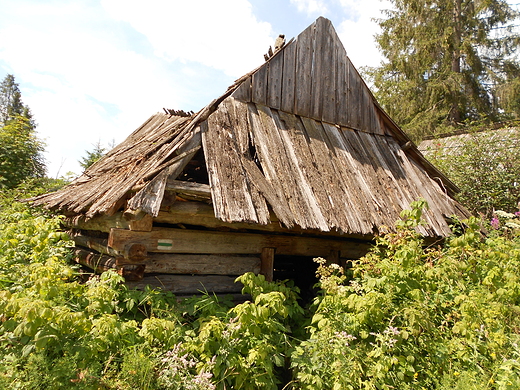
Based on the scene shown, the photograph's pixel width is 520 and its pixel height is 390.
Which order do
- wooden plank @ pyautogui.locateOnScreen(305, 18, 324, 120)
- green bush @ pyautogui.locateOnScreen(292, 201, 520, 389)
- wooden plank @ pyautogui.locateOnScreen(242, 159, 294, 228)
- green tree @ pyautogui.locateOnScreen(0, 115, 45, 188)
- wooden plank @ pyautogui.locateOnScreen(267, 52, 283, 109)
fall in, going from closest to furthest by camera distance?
1. green bush @ pyautogui.locateOnScreen(292, 201, 520, 389)
2. wooden plank @ pyautogui.locateOnScreen(242, 159, 294, 228)
3. wooden plank @ pyautogui.locateOnScreen(267, 52, 283, 109)
4. wooden plank @ pyautogui.locateOnScreen(305, 18, 324, 120)
5. green tree @ pyautogui.locateOnScreen(0, 115, 45, 188)

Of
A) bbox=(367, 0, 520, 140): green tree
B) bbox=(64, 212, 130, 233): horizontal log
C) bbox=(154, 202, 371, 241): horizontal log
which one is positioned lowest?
bbox=(64, 212, 130, 233): horizontal log

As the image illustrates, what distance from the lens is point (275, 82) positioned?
579 centimetres

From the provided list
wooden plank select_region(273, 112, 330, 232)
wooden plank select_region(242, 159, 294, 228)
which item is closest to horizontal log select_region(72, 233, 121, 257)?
wooden plank select_region(242, 159, 294, 228)

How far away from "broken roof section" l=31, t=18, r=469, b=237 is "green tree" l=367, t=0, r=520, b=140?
10026mm

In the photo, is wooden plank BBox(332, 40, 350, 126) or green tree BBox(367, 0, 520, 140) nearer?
wooden plank BBox(332, 40, 350, 126)

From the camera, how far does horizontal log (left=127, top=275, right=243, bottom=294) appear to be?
4.05 meters

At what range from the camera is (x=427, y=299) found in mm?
3633

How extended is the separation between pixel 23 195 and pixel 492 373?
9332 millimetres

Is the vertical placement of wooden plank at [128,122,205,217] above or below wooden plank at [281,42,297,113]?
below

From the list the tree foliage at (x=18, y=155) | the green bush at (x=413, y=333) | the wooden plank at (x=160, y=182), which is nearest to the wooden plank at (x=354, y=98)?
the green bush at (x=413, y=333)

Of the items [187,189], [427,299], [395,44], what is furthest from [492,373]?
[395,44]

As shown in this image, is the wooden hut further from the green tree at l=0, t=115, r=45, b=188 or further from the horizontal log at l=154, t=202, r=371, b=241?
the green tree at l=0, t=115, r=45, b=188

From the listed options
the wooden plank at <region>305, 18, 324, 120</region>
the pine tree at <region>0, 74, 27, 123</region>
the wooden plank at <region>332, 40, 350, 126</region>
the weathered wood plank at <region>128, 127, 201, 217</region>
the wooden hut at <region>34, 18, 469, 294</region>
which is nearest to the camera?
the weathered wood plank at <region>128, 127, 201, 217</region>

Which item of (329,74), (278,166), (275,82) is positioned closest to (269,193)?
(278,166)
